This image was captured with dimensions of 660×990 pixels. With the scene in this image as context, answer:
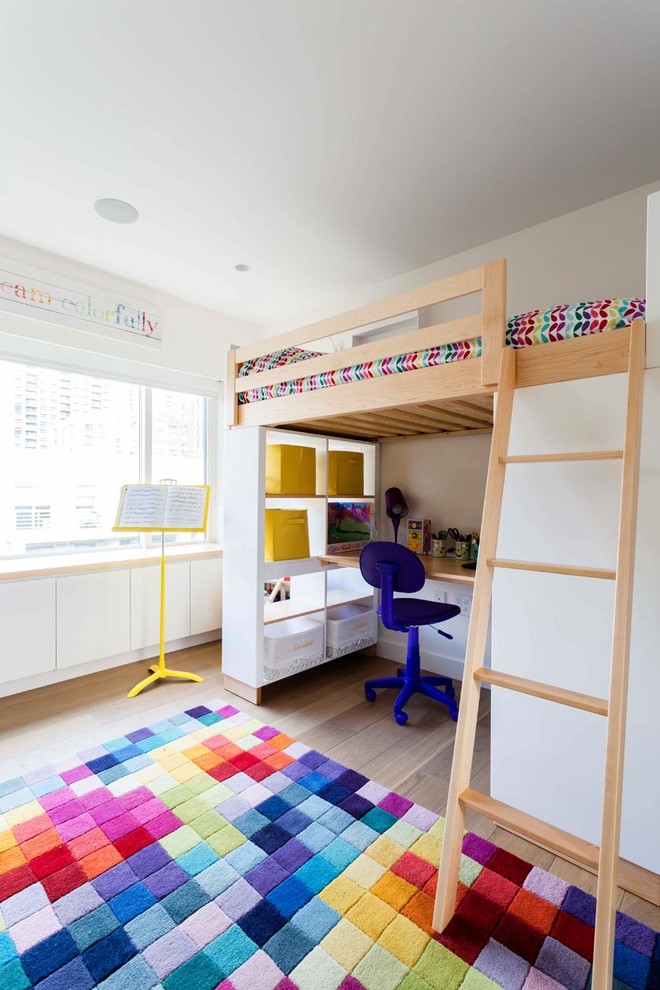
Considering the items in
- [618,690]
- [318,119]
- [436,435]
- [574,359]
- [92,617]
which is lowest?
[92,617]

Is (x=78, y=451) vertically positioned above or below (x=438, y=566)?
above

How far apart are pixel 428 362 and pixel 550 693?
1268mm

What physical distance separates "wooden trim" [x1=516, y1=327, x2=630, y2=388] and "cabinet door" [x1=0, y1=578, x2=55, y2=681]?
290cm

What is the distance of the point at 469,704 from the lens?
4.45 ft

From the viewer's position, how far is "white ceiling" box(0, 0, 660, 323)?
60.8 inches

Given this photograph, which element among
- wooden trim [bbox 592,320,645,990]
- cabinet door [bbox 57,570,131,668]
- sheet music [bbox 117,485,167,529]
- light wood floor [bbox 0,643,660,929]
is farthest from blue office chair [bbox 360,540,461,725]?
cabinet door [bbox 57,570,131,668]

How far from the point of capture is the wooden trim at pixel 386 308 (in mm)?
1786

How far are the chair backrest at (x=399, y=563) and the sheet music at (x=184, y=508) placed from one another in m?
1.30

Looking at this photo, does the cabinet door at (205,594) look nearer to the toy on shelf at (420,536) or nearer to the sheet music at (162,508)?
the sheet music at (162,508)

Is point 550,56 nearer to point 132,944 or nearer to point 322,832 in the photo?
point 322,832

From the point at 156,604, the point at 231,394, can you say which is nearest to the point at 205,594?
the point at 156,604

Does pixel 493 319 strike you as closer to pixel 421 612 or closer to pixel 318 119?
pixel 318 119

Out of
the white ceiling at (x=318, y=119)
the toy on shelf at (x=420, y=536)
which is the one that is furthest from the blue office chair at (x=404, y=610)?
the white ceiling at (x=318, y=119)

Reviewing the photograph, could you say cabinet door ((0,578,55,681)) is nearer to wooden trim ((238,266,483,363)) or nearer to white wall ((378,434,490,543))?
wooden trim ((238,266,483,363))
